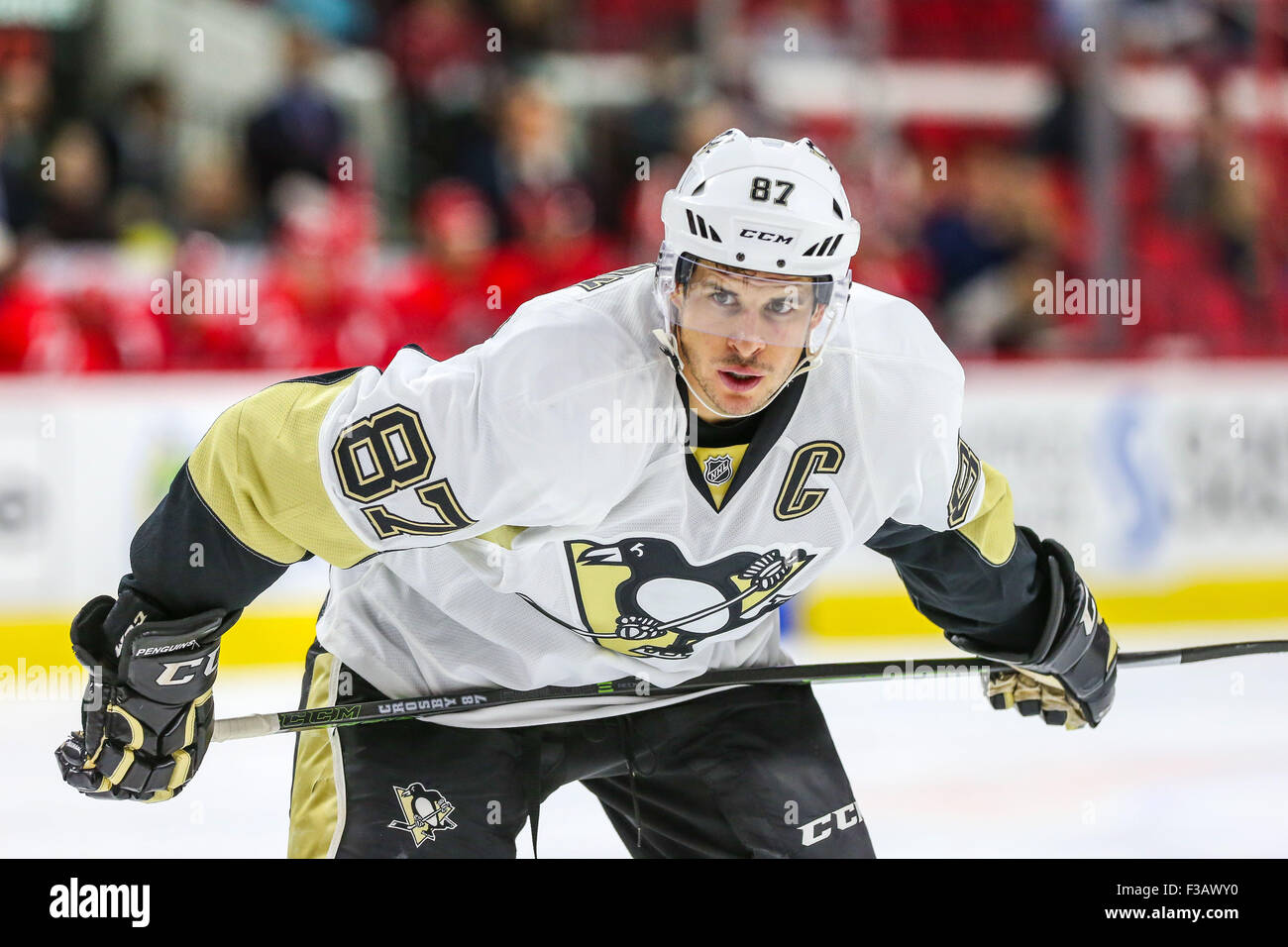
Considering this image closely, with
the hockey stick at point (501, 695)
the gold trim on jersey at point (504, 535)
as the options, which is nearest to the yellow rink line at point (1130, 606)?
the hockey stick at point (501, 695)

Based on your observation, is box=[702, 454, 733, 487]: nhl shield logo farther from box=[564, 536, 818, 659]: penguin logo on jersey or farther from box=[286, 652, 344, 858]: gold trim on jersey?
box=[286, 652, 344, 858]: gold trim on jersey

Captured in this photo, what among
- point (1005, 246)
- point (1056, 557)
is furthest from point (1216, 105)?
point (1056, 557)

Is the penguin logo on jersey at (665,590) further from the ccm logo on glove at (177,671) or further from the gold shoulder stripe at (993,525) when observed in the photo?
the ccm logo on glove at (177,671)

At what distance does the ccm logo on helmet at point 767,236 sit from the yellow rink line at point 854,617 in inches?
128

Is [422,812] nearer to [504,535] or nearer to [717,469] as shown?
[504,535]

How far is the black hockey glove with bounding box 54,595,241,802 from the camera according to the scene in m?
2.39

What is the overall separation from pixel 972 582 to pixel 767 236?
770 mm

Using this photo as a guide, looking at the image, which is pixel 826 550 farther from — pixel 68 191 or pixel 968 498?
pixel 68 191

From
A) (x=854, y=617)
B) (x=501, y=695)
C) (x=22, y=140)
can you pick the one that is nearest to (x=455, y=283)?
(x=22, y=140)

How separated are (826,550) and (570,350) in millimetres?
569

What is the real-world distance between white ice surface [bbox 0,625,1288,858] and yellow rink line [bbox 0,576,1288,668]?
152mm

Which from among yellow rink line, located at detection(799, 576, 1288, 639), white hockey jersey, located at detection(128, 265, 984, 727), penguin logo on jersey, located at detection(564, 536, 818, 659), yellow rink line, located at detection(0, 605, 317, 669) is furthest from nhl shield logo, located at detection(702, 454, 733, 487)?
yellow rink line, located at detection(799, 576, 1288, 639)

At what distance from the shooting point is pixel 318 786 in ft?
8.43

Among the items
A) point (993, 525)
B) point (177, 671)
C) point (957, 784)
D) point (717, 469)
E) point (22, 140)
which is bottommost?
point (957, 784)
